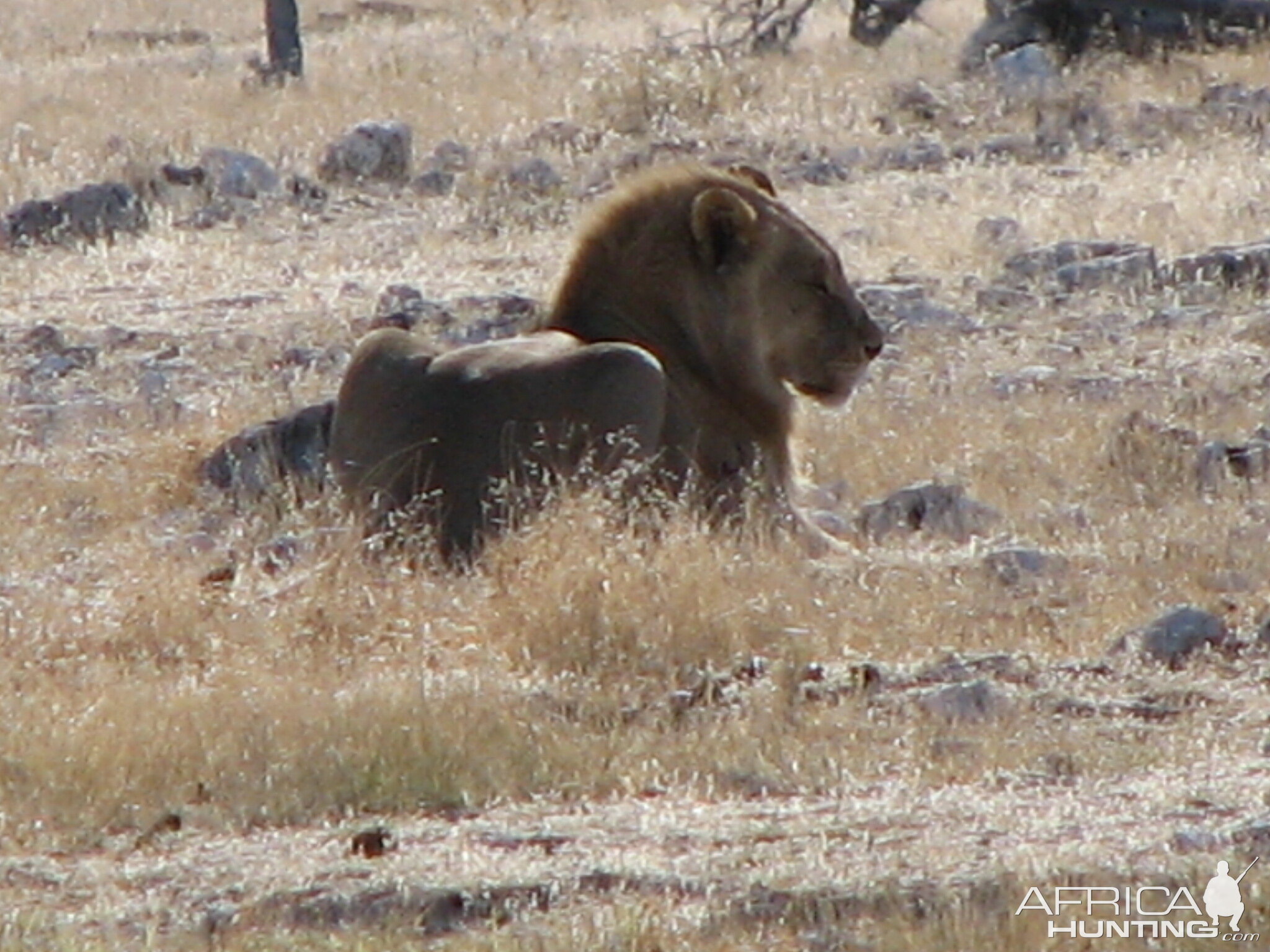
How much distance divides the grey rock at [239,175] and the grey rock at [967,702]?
11.1 m

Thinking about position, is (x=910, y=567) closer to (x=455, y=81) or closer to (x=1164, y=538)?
(x=1164, y=538)

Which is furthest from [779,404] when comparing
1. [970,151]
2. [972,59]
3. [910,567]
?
[972,59]

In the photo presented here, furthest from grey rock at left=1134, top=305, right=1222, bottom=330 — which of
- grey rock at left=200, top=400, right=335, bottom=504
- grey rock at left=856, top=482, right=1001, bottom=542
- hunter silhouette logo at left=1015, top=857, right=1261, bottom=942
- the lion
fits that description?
hunter silhouette logo at left=1015, top=857, right=1261, bottom=942

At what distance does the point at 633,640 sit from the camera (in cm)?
726

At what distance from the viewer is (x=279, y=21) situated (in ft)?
93.0

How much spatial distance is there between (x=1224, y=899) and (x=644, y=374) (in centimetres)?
416

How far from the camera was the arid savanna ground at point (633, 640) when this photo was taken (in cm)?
499

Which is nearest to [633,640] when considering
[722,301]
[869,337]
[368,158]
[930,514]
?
[930,514]

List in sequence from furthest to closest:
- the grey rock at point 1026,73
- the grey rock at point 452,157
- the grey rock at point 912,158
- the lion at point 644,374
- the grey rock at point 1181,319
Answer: the grey rock at point 1026,73
the grey rock at point 452,157
the grey rock at point 912,158
the grey rock at point 1181,319
the lion at point 644,374

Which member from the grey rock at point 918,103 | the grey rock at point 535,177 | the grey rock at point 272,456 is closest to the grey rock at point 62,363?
the grey rock at point 272,456

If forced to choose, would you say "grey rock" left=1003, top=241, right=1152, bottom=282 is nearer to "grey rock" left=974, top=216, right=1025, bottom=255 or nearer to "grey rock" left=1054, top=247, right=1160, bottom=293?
"grey rock" left=1054, top=247, right=1160, bottom=293

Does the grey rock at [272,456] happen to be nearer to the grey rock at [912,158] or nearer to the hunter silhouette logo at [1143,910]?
the hunter silhouette logo at [1143,910]

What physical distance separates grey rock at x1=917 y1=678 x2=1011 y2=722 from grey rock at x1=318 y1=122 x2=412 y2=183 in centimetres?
1155

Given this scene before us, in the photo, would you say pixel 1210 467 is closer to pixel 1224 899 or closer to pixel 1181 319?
pixel 1181 319
